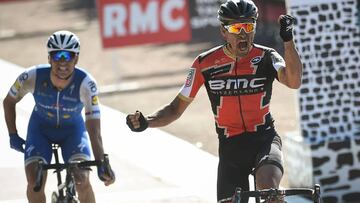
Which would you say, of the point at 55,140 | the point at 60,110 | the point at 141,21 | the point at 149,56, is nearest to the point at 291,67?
the point at 60,110

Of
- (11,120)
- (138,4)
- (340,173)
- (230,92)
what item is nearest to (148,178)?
(340,173)

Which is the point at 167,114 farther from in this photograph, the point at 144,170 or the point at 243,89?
the point at 144,170

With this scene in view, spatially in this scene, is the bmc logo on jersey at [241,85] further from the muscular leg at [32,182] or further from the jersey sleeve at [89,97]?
the muscular leg at [32,182]

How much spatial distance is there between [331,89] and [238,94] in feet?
12.1

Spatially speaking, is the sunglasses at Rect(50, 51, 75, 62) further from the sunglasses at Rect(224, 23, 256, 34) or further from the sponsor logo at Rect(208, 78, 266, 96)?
the sunglasses at Rect(224, 23, 256, 34)

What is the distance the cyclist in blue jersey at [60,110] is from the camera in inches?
353

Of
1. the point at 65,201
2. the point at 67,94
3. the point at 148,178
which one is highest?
the point at 67,94

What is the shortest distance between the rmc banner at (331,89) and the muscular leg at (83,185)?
321 cm

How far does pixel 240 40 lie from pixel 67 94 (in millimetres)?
1978

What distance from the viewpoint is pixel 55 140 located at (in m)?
9.42

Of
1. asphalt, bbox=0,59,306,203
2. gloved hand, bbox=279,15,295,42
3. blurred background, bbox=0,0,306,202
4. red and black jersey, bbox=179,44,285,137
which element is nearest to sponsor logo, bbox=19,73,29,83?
red and black jersey, bbox=179,44,285,137

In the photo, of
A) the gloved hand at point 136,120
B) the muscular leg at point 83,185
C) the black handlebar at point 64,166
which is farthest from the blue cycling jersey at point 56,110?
the gloved hand at point 136,120

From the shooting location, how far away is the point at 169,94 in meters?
19.5

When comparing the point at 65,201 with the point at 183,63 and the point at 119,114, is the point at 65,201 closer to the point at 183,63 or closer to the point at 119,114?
the point at 119,114
